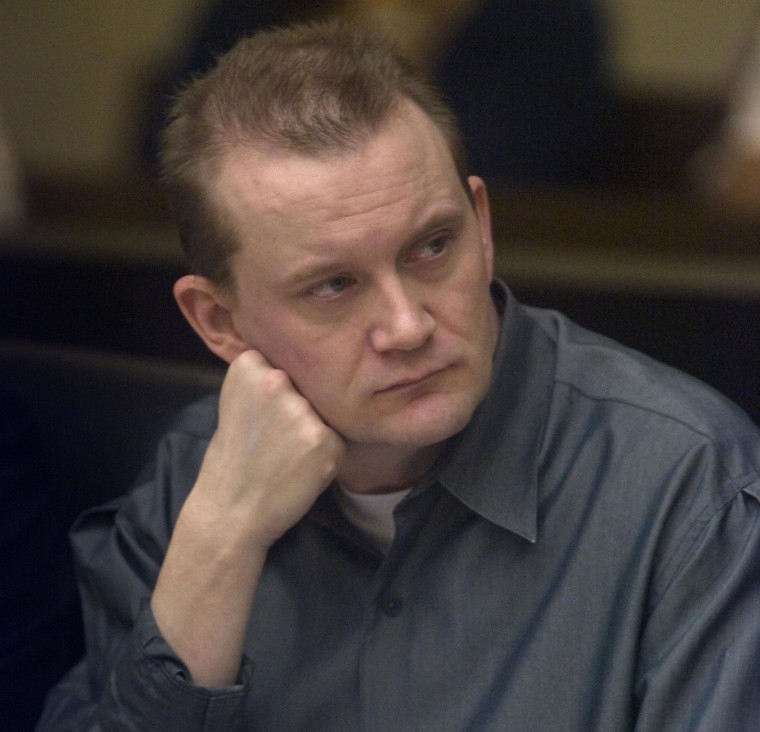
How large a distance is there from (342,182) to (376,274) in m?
0.11

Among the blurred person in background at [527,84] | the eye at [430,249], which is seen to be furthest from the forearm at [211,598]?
the blurred person in background at [527,84]

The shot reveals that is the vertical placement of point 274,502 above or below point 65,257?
above

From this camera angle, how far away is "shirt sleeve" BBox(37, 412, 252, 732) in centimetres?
146

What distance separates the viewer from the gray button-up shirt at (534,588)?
1282 mm

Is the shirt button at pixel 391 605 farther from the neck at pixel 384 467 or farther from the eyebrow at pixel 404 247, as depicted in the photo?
the eyebrow at pixel 404 247

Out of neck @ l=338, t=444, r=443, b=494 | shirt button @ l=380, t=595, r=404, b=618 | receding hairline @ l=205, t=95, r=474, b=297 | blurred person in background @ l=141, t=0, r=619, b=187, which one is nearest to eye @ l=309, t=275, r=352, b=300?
receding hairline @ l=205, t=95, r=474, b=297

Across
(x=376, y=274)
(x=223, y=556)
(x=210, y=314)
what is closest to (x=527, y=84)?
(x=210, y=314)

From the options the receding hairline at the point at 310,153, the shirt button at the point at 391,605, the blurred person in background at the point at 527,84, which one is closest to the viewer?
the receding hairline at the point at 310,153

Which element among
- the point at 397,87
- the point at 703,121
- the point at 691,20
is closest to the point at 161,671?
the point at 397,87

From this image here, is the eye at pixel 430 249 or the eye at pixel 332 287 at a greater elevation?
the eye at pixel 430 249

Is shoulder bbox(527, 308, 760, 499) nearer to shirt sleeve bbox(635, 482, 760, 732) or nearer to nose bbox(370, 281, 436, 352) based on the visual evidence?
shirt sleeve bbox(635, 482, 760, 732)

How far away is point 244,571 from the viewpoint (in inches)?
56.5

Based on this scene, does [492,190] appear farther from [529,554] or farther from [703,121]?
[529,554]

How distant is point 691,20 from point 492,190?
4.00 ft
